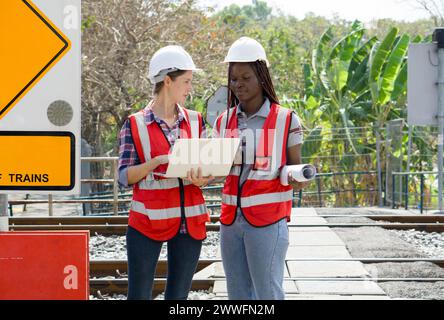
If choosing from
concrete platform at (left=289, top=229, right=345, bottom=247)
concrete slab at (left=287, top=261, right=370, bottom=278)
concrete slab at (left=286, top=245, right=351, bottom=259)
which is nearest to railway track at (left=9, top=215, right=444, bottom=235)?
concrete platform at (left=289, top=229, right=345, bottom=247)

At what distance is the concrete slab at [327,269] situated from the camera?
778cm

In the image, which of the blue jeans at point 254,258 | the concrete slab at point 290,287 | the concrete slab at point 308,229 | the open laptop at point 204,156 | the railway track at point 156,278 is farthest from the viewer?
the concrete slab at point 308,229

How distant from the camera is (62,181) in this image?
2951 mm

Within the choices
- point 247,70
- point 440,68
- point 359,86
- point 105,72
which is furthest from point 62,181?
point 359,86

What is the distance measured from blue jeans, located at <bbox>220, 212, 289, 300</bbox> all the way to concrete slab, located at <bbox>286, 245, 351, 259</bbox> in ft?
15.6

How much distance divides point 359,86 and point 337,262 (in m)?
15.2

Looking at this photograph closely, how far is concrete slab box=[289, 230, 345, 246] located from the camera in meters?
10.0

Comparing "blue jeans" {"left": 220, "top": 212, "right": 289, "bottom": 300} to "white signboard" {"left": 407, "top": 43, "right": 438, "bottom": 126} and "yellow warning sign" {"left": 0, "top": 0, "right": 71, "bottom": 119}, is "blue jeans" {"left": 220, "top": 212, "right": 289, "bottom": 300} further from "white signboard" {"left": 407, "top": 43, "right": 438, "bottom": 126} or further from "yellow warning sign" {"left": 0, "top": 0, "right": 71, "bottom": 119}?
"white signboard" {"left": 407, "top": 43, "right": 438, "bottom": 126}

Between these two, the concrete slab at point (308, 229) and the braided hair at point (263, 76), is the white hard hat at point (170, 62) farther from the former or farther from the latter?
the concrete slab at point (308, 229)

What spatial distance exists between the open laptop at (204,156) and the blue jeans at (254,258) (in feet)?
1.31

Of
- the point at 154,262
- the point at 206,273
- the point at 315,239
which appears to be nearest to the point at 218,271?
the point at 206,273

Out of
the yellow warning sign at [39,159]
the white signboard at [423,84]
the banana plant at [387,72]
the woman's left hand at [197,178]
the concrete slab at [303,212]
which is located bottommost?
the concrete slab at [303,212]

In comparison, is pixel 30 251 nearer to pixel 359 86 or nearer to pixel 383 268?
pixel 383 268

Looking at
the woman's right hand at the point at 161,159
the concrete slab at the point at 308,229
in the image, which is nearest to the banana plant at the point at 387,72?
the concrete slab at the point at 308,229
